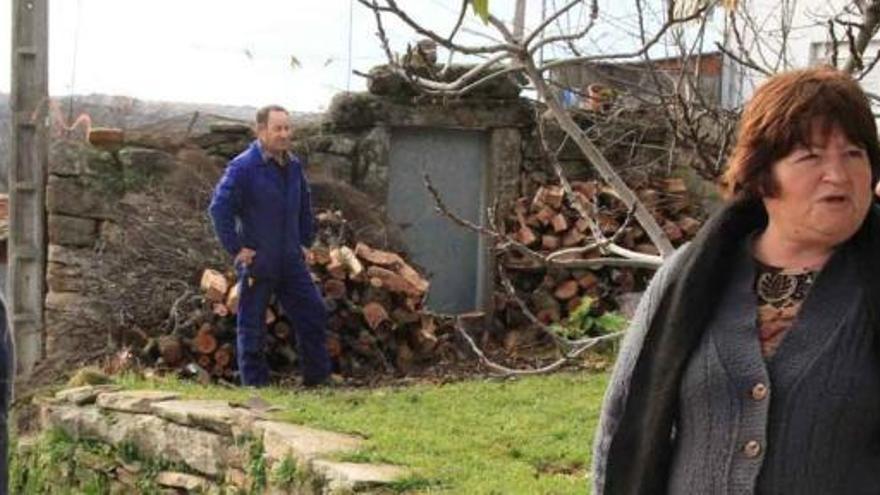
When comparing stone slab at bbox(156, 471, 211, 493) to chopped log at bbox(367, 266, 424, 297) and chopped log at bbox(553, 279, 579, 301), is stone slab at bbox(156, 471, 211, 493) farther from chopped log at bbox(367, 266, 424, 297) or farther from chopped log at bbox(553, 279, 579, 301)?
chopped log at bbox(553, 279, 579, 301)

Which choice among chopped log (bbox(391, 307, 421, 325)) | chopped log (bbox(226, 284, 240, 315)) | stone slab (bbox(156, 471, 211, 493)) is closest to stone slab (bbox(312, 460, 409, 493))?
stone slab (bbox(156, 471, 211, 493))

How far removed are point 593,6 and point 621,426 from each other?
1419 millimetres

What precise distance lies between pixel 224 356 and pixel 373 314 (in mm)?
1015

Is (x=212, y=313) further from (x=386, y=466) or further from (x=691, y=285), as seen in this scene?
(x=691, y=285)

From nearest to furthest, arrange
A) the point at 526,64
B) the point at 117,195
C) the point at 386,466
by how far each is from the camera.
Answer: the point at 526,64
the point at 386,466
the point at 117,195

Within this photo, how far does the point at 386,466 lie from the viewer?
547 centimetres

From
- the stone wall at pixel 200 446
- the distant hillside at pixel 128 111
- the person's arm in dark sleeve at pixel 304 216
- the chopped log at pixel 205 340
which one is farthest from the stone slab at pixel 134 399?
the distant hillside at pixel 128 111

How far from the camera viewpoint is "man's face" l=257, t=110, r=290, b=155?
7.62m

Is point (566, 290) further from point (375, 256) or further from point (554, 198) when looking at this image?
point (375, 256)

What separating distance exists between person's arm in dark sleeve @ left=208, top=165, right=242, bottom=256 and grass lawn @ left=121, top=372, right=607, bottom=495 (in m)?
0.84

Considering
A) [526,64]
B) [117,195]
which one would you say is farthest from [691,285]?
[117,195]

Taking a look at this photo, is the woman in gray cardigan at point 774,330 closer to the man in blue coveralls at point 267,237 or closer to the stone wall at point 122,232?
the man in blue coveralls at point 267,237

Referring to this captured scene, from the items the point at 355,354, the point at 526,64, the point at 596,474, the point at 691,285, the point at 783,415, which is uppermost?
the point at 526,64

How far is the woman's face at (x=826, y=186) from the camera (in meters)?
2.41
